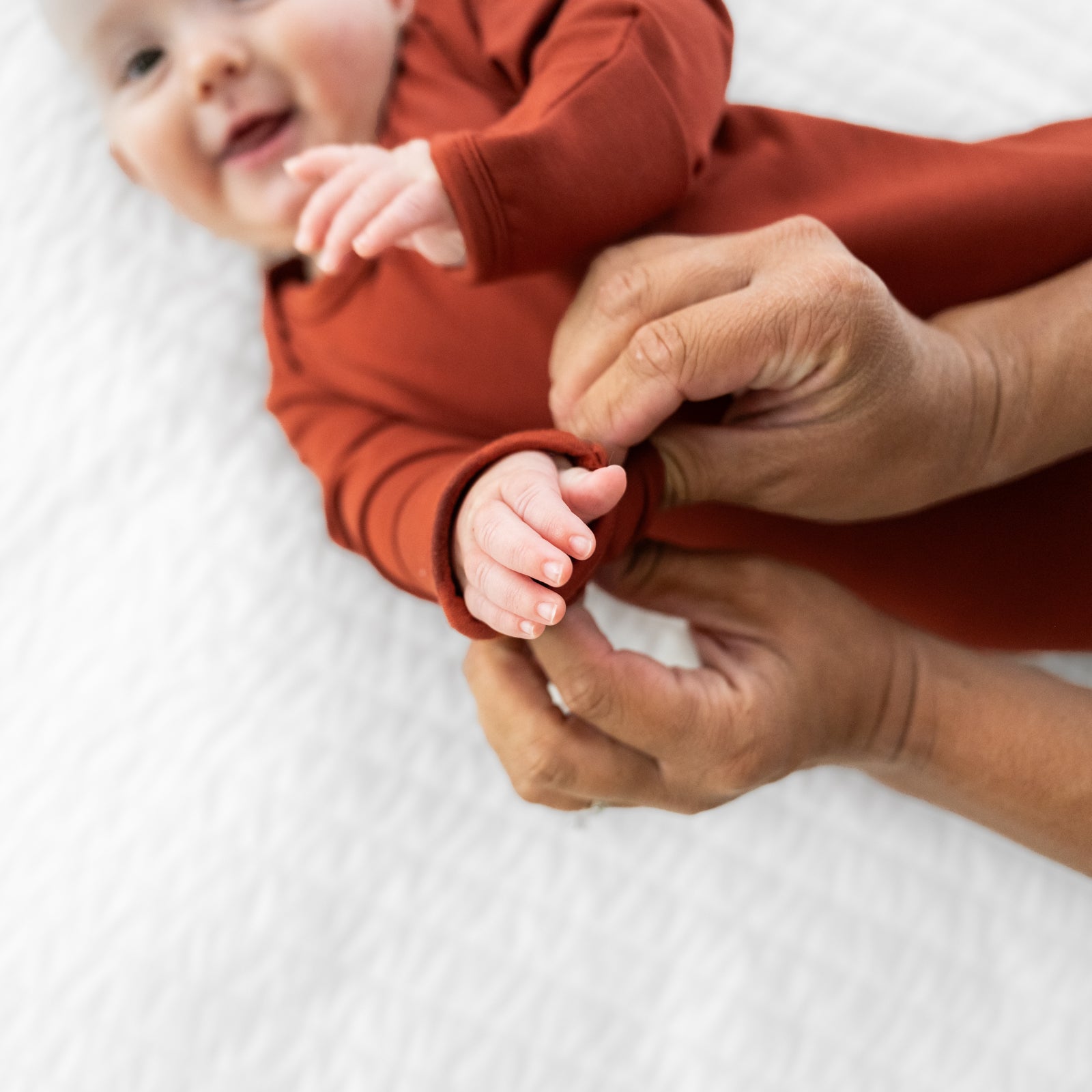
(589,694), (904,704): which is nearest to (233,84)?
(589,694)

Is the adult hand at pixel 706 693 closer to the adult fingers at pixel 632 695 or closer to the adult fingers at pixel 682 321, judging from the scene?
the adult fingers at pixel 632 695

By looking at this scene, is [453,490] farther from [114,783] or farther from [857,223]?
[114,783]

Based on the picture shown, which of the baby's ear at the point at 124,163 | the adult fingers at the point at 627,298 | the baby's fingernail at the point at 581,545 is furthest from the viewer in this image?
the baby's ear at the point at 124,163

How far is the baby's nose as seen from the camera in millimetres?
743

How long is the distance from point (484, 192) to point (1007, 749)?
0.47m

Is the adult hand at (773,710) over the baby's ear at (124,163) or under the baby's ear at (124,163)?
under

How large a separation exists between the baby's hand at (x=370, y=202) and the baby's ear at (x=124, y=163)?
0.81 ft

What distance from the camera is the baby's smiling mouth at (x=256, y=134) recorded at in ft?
2.55

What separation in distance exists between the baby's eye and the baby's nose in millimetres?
55

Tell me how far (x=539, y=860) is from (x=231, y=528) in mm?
396

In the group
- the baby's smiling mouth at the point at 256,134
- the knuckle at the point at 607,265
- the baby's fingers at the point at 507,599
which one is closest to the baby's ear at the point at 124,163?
the baby's smiling mouth at the point at 256,134

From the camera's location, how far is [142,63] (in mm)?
793

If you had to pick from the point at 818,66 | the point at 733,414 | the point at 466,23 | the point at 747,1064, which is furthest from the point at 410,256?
the point at 747,1064

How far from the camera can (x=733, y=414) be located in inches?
26.2
